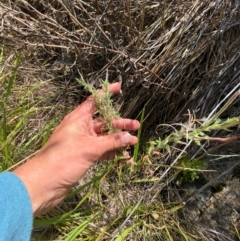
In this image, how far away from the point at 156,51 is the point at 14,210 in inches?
29.3

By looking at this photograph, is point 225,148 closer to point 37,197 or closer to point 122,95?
point 122,95

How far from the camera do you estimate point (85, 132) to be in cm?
132

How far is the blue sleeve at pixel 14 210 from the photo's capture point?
3.82 ft

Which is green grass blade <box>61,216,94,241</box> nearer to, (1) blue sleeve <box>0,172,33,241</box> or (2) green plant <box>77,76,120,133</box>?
(1) blue sleeve <box>0,172,33,241</box>

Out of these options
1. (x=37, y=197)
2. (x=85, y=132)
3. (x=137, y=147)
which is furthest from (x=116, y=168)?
(x=37, y=197)

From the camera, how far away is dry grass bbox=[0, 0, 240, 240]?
57.6 inches

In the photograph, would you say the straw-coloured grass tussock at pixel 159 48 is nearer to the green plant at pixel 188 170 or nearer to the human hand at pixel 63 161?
the green plant at pixel 188 170

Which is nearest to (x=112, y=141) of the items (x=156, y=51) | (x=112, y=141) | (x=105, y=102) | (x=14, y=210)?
(x=112, y=141)

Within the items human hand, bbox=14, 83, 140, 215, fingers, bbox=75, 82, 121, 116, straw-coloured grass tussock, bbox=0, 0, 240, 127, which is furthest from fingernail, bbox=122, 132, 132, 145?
straw-coloured grass tussock, bbox=0, 0, 240, 127

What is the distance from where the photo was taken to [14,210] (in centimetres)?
118

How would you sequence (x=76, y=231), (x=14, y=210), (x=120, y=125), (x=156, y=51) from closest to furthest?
(x=14, y=210), (x=120, y=125), (x=76, y=231), (x=156, y=51)

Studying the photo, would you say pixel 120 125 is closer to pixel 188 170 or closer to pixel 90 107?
pixel 90 107

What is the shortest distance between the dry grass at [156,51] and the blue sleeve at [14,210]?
482mm

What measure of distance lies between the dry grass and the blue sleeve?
482 mm
